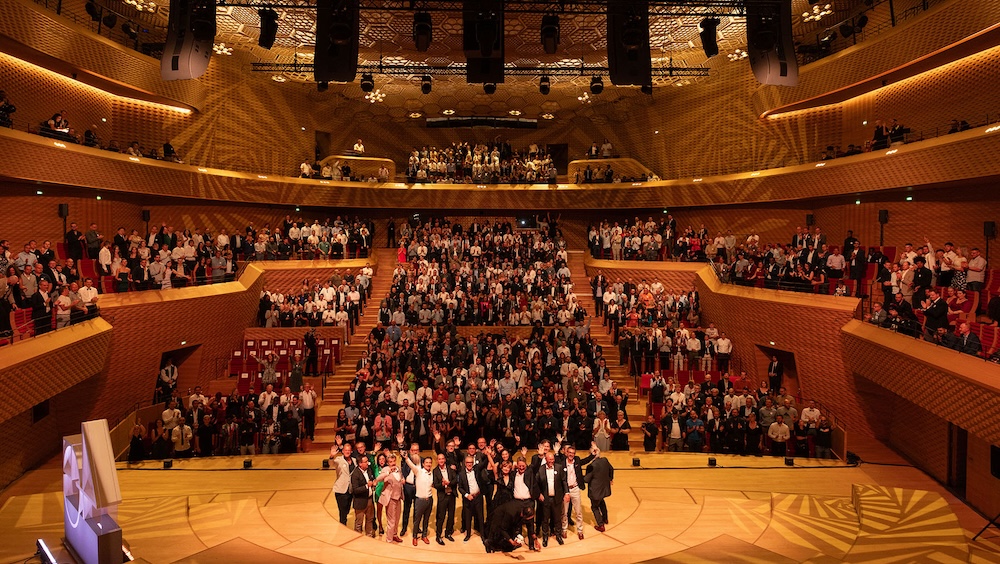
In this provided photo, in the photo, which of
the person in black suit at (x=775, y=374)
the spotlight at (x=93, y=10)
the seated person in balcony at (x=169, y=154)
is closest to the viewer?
the person in black suit at (x=775, y=374)

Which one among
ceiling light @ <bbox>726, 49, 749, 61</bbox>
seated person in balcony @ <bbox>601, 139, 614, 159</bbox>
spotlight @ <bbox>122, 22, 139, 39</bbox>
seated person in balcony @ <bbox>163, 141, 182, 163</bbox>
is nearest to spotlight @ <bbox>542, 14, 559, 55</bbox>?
ceiling light @ <bbox>726, 49, 749, 61</bbox>

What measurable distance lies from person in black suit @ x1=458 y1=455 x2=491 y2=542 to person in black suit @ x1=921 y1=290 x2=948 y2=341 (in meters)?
7.24

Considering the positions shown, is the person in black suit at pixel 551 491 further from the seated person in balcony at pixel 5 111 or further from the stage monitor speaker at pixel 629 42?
the seated person in balcony at pixel 5 111

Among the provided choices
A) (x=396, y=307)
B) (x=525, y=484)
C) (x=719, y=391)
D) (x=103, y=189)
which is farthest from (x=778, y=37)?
(x=103, y=189)

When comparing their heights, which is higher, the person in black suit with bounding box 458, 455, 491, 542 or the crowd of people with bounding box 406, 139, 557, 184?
the crowd of people with bounding box 406, 139, 557, 184

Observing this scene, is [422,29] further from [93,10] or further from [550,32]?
[93,10]

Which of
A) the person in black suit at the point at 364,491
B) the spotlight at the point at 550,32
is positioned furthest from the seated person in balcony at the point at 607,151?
the person in black suit at the point at 364,491

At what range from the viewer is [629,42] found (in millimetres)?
10109

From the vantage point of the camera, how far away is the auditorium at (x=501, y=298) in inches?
335

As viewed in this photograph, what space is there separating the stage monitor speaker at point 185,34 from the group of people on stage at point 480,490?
6.42 meters

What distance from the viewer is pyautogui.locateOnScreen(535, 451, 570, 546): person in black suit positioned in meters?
8.28

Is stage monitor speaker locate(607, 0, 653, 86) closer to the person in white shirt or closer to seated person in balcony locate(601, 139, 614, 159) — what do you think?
the person in white shirt

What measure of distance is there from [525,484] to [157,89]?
15.5 m

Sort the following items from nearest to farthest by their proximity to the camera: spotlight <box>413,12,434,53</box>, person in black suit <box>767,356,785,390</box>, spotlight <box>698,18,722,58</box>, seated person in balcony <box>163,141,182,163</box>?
spotlight <box>413,12,434,53</box>
spotlight <box>698,18,722,58</box>
person in black suit <box>767,356,785,390</box>
seated person in balcony <box>163,141,182,163</box>
